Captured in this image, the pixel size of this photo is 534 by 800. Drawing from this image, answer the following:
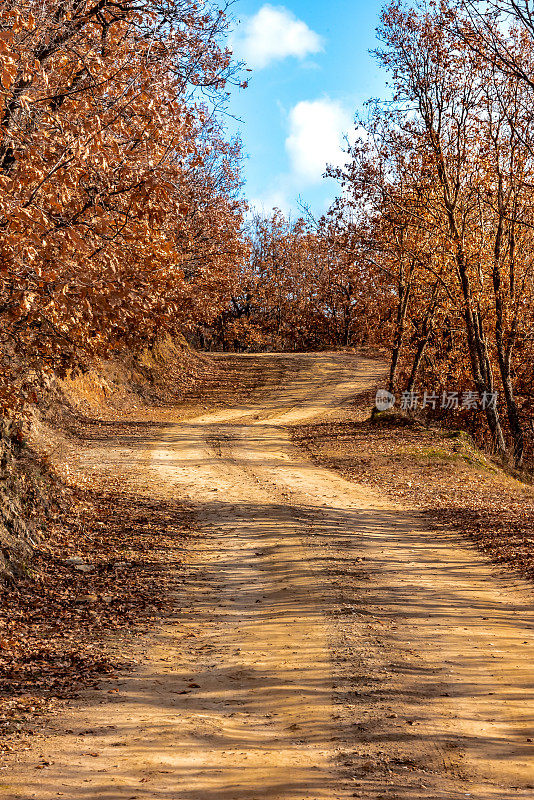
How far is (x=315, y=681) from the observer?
666 cm

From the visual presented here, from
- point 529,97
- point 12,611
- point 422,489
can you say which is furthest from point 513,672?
point 529,97

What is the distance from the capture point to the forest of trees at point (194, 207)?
24.2 ft

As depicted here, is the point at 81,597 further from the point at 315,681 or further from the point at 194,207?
the point at 194,207

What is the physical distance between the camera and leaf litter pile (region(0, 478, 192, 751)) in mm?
6660

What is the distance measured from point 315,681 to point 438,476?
11.5 meters

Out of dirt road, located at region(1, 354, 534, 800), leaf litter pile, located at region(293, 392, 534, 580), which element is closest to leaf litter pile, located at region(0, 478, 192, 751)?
dirt road, located at region(1, 354, 534, 800)

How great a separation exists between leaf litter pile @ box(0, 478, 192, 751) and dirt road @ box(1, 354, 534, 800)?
0.38m

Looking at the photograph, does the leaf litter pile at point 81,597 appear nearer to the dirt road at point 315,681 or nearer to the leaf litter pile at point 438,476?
the dirt road at point 315,681

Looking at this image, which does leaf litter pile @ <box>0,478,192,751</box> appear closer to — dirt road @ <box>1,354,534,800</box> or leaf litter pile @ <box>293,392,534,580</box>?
dirt road @ <box>1,354,534,800</box>

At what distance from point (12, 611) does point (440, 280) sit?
16.7 meters

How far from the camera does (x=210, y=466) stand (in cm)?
1764

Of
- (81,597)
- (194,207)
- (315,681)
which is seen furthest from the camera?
(194,207)

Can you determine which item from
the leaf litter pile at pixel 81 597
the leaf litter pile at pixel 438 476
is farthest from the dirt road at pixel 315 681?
the leaf litter pile at pixel 438 476

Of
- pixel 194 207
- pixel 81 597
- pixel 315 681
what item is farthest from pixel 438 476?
pixel 194 207
